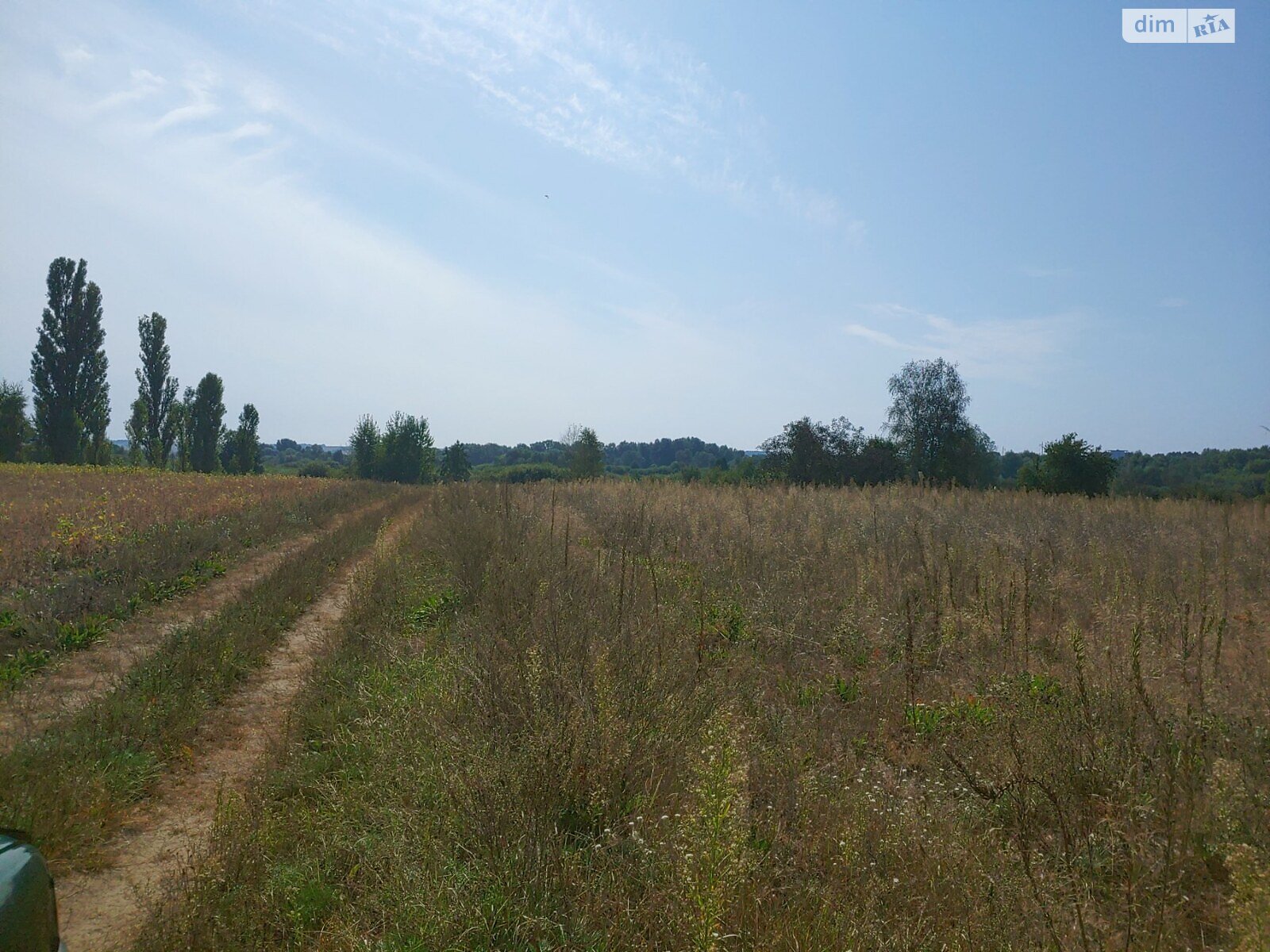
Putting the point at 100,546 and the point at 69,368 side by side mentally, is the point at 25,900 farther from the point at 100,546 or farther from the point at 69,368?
the point at 69,368

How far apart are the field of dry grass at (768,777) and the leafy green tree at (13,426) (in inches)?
1862

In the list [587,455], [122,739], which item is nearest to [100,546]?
[122,739]

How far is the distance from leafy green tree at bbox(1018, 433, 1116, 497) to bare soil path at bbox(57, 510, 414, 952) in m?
28.4

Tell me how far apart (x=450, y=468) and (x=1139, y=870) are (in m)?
87.3

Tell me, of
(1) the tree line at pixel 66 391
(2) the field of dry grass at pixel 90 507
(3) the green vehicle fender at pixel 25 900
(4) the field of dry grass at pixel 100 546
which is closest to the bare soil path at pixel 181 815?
(3) the green vehicle fender at pixel 25 900

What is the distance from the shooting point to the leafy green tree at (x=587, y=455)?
191ft

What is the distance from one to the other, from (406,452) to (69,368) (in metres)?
35.7

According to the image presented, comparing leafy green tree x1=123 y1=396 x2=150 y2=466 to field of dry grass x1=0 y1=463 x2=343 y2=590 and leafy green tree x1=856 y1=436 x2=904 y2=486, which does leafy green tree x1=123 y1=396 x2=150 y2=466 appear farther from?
leafy green tree x1=856 y1=436 x2=904 y2=486

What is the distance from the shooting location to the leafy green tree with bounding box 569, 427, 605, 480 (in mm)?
58094

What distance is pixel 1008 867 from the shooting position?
9.12 feet

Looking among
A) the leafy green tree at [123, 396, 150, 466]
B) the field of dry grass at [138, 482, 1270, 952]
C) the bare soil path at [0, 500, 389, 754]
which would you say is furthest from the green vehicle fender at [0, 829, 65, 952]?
the leafy green tree at [123, 396, 150, 466]

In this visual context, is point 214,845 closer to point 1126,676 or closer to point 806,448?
point 1126,676

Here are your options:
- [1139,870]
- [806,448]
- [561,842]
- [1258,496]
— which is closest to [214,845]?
[561,842]

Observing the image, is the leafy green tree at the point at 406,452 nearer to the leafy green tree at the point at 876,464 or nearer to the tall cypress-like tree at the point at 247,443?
the tall cypress-like tree at the point at 247,443
